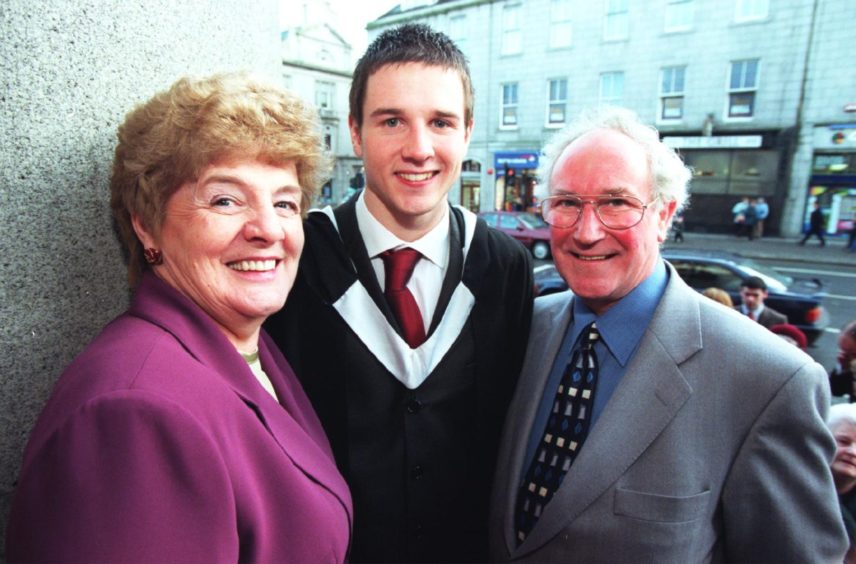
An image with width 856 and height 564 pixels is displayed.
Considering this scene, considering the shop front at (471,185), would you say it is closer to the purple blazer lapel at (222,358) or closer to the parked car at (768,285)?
the parked car at (768,285)

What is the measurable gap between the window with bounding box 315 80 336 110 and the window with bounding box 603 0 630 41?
2034cm

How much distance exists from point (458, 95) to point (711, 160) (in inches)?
751

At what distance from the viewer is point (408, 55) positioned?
1.79m

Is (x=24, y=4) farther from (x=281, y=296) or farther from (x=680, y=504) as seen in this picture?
(x=680, y=504)

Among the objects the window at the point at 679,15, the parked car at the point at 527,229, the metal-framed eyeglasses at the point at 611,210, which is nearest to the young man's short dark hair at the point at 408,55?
the metal-framed eyeglasses at the point at 611,210

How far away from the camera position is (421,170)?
1814 millimetres

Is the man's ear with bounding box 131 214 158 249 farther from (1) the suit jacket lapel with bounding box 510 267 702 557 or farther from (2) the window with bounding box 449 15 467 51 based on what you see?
(2) the window with bounding box 449 15 467 51

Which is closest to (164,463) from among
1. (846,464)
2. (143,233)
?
(143,233)

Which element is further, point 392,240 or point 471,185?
point 471,185

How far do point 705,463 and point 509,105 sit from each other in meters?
21.7

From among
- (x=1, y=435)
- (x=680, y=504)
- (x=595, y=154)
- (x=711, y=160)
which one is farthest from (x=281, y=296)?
(x=711, y=160)

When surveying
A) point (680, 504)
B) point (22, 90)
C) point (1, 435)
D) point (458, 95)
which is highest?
point (458, 95)

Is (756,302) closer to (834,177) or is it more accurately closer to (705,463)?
(705,463)

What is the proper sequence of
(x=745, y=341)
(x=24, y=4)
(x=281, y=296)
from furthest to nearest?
A: (x=745, y=341) → (x=281, y=296) → (x=24, y=4)
